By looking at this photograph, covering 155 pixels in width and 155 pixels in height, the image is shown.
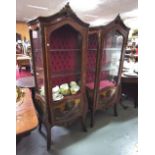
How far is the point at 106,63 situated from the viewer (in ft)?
8.80

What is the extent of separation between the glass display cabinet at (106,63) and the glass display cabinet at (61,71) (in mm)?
250

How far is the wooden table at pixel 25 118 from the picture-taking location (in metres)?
1.04

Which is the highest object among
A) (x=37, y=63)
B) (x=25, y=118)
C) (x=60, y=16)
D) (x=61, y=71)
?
(x=60, y=16)

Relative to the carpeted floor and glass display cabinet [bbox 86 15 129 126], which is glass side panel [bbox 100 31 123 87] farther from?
the carpeted floor

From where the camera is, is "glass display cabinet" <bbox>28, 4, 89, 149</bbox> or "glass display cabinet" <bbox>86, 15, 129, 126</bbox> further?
"glass display cabinet" <bbox>86, 15, 129, 126</bbox>

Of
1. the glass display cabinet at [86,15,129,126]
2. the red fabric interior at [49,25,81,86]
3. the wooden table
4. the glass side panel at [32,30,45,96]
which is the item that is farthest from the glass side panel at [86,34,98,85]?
the wooden table

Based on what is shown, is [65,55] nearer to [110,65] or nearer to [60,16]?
[60,16]

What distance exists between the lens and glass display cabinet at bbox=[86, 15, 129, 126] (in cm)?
227

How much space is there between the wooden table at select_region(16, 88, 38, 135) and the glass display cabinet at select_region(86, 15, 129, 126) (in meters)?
1.18

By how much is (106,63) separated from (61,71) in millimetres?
836

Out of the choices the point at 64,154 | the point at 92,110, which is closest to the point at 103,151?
the point at 64,154

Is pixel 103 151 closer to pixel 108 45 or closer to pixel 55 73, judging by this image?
pixel 55 73

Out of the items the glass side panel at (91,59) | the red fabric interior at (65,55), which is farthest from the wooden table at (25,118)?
the glass side panel at (91,59)

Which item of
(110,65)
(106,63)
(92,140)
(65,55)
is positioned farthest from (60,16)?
(92,140)
